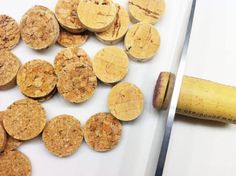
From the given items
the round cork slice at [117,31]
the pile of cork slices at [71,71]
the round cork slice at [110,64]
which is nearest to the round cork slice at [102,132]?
the pile of cork slices at [71,71]

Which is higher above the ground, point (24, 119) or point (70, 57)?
point (70, 57)

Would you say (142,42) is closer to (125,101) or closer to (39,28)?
(125,101)

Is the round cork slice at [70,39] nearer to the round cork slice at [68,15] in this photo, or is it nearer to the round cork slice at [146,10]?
the round cork slice at [68,15]

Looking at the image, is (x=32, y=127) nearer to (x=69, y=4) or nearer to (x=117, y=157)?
(x=117, y=157)

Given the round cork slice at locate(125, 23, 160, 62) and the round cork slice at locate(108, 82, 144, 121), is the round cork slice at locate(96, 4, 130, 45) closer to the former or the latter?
the round cork slice at locate(125, 23, 160, 62)

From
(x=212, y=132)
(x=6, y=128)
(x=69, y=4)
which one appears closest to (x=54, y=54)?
(x=69, y=4)

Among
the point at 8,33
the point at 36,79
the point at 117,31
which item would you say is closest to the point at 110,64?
the point at 117,31
